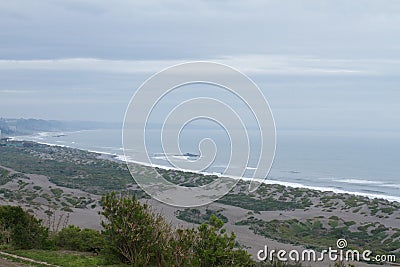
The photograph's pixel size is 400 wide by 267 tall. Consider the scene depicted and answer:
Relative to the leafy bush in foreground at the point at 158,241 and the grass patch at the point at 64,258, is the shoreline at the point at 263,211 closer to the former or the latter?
the grass patch at the point at 64,258

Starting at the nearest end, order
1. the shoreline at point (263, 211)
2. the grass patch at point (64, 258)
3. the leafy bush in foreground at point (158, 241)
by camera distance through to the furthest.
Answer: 1. the leafy bush in foreground at point (158, 241)
2. the grass patch at point (64, 258)
3. the shoreline at point (263, 211)

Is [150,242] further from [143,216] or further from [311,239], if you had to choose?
[311,239]

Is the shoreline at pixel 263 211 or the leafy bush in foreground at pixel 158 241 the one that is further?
the shoreline at pixel 263 211

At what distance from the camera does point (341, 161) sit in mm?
85875

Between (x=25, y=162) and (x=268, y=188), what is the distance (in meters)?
32.9

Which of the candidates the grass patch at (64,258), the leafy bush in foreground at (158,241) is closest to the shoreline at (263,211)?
the grass patch at (64,258)

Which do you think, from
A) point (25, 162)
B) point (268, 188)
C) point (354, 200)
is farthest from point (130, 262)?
point (25, 162)

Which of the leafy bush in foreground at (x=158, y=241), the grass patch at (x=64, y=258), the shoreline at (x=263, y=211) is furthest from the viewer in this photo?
the shoreline at (x=263, y=211)

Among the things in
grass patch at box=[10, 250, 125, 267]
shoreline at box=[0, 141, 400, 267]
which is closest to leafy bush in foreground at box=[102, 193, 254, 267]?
grass patch at box=[10, 250, 125, 267]

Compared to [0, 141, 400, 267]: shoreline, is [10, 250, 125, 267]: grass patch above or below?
below

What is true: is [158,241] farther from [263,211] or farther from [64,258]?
[263,211]

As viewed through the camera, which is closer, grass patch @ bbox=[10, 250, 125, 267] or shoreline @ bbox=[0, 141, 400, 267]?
grass patch @ bbox=[10, 250, 125, 267]

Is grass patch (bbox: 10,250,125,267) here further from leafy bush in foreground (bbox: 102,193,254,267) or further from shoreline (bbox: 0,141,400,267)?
shoreline (bbox: 0,141,400,267)

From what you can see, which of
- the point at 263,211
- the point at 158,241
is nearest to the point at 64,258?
the point at 158,241
